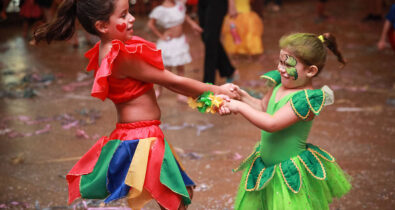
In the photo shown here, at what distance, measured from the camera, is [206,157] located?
12.8ft

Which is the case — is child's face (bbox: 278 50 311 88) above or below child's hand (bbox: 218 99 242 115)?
above

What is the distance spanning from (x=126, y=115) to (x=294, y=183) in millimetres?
887

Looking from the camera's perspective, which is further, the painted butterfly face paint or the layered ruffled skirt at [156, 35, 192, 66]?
the layered ruffled skirt at [156, 35, 192, 66]

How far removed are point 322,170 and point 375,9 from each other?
9444 millimetres

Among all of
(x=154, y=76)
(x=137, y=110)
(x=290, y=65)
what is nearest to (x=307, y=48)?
(x=290, y=65)

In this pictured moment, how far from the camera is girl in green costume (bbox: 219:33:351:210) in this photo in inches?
87.0

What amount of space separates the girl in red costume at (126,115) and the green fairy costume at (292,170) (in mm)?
380

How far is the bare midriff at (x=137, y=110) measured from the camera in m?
2.28

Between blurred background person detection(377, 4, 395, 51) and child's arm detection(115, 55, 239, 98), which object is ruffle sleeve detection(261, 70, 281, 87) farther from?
blurred background person detection(377, 4, 395, 51)

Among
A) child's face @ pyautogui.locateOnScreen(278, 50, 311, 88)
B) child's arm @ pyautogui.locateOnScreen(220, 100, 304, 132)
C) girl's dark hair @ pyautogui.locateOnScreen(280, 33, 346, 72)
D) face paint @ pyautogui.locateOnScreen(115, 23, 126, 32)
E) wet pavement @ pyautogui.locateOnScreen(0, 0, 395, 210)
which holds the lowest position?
wet pavement @ pyautogui.locateOnScreen(0, 0, 395, 210)

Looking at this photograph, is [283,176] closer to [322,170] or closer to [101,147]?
[322,170]

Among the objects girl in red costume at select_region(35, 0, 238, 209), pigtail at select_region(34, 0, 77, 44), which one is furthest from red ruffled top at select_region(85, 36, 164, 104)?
pigtail at select_region(34, 0, 77, 44)

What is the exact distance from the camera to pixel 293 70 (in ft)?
7.30

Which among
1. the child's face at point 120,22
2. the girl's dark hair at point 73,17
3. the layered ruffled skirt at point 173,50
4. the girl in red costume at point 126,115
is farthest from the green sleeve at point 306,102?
the layered ruffled skirt at point 173,50
